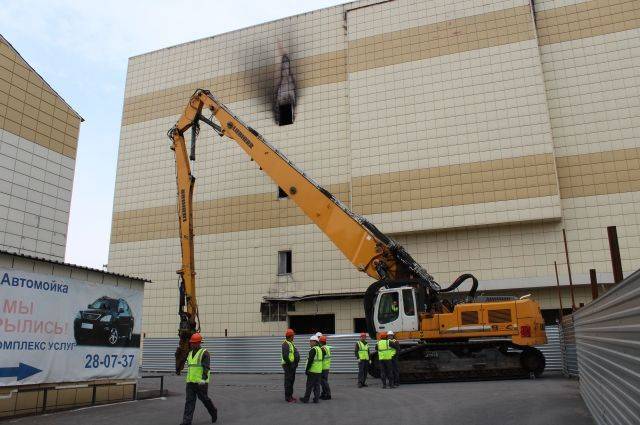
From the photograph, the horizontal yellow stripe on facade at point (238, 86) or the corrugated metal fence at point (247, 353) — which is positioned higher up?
the horizontal yellow stripe on facade at point (238, 86)

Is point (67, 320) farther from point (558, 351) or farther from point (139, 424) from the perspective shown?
point (558, 351)

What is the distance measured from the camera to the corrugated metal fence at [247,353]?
70.5 feet

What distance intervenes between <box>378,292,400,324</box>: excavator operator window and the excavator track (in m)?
1.11

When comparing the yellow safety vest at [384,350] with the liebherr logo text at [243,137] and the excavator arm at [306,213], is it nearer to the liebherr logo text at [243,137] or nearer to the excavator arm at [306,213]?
the excavator arm at [306,213]

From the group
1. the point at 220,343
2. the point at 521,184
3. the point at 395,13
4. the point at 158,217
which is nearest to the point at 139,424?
the point at 220,343

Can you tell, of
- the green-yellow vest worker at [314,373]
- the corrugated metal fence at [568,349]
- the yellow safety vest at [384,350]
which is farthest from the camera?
the yellow safety vest at [384,350]

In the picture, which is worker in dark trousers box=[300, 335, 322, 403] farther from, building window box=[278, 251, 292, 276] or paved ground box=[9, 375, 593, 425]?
building window box=[278, 251, 292, 276]

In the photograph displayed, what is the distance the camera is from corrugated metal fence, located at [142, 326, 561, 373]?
21.5m

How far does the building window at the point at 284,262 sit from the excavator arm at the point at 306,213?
23.0 ft

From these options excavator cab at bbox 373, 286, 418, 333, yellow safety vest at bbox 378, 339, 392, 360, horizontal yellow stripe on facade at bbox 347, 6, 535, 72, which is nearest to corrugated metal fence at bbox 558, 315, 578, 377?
excavator cab at bbox 373, 286, 418, 333

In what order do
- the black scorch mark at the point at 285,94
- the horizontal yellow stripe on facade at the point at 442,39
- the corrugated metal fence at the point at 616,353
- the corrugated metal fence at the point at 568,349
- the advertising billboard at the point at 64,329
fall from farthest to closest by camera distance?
the black scorch mark at the point at 285,94, the horizontal yellow stripe on facade at the point at 442,39, the corrugated metal fence at the point at 568,349, the advertising billboard at the point at 64,329, the corrugated metal fence at the point at 616,353

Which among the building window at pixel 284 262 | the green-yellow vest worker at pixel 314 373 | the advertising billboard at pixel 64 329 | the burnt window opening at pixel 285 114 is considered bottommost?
the green-yellow vest worker at pixel 314 373

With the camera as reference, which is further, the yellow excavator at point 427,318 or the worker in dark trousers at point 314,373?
the yellow excavator at point 427,318

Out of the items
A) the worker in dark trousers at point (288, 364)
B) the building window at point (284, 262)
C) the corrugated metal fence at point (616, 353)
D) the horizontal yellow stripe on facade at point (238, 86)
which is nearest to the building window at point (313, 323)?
the building window at point (284, 262)
